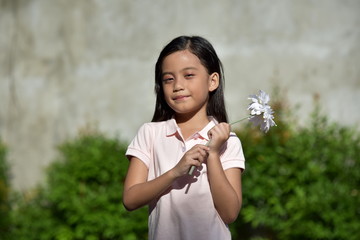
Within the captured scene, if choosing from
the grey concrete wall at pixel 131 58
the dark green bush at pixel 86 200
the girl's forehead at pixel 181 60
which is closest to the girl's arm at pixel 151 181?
the girl's forehead at pixel 181 60

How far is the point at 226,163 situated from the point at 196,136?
0.17m

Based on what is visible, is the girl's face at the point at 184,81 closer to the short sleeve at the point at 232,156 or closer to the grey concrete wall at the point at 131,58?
the short sleeve at the point at 232,156

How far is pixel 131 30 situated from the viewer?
6.74 m

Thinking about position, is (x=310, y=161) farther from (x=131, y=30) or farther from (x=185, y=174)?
(x=185, y=174)

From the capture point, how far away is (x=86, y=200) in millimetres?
5777

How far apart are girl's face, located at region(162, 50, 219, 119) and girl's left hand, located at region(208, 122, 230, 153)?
0.17 meters

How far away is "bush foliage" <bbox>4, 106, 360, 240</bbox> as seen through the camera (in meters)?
5.14

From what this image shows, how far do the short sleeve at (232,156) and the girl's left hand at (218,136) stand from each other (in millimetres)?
101

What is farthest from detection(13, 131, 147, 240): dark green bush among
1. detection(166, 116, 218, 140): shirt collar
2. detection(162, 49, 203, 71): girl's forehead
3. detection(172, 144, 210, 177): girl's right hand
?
detection(172, 144, 210, 177): girl's right hand

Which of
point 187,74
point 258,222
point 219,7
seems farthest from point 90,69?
point 187,74

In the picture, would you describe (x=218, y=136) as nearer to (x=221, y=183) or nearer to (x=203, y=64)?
(x=221, y=183)

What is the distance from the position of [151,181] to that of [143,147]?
0.71 ft

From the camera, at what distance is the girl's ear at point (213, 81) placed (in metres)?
2.61

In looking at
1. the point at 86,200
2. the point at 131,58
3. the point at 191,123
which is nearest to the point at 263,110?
the point at 191,123
